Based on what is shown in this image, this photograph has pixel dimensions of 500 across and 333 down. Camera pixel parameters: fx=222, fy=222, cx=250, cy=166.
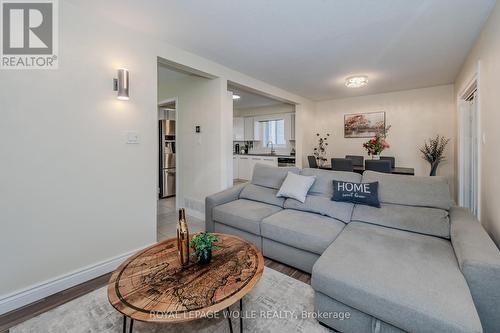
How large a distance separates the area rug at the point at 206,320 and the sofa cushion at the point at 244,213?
727 millimetres

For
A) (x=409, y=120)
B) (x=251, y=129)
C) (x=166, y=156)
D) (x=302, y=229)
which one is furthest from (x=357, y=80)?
(x=251, y=129)

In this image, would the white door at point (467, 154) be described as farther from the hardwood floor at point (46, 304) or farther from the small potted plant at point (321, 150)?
the hardwood floor at point (46, 304)

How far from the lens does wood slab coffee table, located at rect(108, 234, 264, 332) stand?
108 cm

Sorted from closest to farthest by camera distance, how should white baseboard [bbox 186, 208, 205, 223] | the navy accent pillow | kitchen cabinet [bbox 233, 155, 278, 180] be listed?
the navy accent pillow → white baseboard [bbox 186, 208, 205, 223] → kitchen cabinet [bbox 233, 155, 278, 180]

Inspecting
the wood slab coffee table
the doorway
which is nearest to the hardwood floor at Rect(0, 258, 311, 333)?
the wood slab coffee table

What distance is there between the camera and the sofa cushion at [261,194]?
114 inches

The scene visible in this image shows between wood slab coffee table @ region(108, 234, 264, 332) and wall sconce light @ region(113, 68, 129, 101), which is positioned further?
wall sconce light @ region(113, 68, 129, 101)

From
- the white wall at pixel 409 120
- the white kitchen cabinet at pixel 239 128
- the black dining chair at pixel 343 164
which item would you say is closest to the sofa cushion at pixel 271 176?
the black dining chair at pixel 343 164

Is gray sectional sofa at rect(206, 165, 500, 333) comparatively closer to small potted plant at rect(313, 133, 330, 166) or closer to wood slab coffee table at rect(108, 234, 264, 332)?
wood slab coffee table at rect(108, 234, 264, 332)

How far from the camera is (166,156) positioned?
527cm

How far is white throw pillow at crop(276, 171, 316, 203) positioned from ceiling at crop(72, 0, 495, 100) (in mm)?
1675

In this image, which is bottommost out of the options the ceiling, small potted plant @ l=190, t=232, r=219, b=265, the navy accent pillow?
small potted plant @ l=190, t=232, r=219, b=265

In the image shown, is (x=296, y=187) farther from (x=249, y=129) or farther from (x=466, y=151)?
(x=249, y=129)

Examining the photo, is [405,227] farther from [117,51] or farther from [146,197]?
[117,51]
